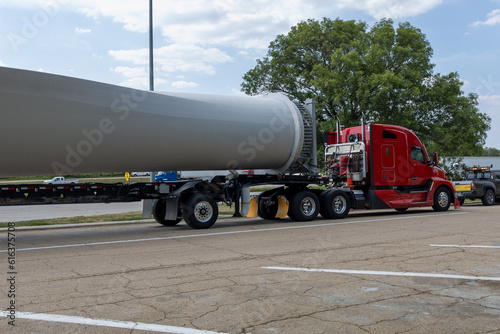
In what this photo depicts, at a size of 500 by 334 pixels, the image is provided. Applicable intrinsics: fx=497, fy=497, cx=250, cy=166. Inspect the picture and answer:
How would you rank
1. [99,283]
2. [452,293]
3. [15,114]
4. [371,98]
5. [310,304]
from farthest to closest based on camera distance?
[371,98] → [15,114] → [99,283] → [452,293] → [310,304]

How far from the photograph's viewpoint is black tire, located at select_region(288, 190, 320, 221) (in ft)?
48.9

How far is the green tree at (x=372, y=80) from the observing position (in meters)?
28.2

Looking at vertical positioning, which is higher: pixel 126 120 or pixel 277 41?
pixel 277 41

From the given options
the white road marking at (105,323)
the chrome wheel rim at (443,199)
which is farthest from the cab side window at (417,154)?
the white road marking at (105,323)

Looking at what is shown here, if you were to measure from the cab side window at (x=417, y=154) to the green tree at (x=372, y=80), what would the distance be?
10.0 meters

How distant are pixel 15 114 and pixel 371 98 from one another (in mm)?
21116

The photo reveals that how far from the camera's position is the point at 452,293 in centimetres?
567

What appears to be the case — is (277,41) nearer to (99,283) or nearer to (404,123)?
(404,123)

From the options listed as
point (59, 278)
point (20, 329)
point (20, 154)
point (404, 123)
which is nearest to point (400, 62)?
point (404, 123)

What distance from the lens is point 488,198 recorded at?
23.2 m

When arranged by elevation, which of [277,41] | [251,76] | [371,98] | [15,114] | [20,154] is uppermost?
[277,41]

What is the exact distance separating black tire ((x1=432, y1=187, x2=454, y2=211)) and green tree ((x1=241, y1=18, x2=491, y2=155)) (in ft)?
33.6

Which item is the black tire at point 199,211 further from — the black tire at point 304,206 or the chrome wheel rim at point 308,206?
the chrome wheel rim at point 308,206

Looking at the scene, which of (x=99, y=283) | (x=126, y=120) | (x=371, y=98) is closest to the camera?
(x=99, y=283)
